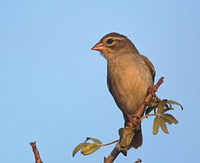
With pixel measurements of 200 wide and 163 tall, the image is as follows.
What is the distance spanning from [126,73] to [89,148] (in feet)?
7.07

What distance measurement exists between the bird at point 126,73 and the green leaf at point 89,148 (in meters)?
1.92

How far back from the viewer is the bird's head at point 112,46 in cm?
455

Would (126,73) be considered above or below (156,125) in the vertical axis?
above

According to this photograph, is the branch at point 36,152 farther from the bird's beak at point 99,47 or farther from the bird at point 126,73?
the bird's beak at point 99,47

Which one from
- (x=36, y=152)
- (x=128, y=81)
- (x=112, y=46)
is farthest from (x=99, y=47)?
(x=36, y=152)

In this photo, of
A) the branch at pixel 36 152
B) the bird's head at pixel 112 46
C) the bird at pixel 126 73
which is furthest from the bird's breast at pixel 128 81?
the branch at pixel 36 152

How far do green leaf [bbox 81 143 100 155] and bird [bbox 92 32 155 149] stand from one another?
192 cm

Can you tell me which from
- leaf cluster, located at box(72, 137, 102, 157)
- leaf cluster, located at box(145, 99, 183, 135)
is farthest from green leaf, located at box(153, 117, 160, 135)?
leaf cluster, located at box(72, 137, 102, 157)

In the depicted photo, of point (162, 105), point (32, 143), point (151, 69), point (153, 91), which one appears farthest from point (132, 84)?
point (32, 143)

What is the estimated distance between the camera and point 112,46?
15.2ft

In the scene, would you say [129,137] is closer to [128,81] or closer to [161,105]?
[161,105]

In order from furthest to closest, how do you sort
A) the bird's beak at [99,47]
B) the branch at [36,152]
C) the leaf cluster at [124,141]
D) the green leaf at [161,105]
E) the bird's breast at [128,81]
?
the bird's beak at [99,47], the bird's breast at [128,81], the green leaf at [161,105], the leaf cluster at [124,141], the branch at [36,152]

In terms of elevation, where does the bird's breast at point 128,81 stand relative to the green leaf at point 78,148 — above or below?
above

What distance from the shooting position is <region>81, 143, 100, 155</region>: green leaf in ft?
7.38
